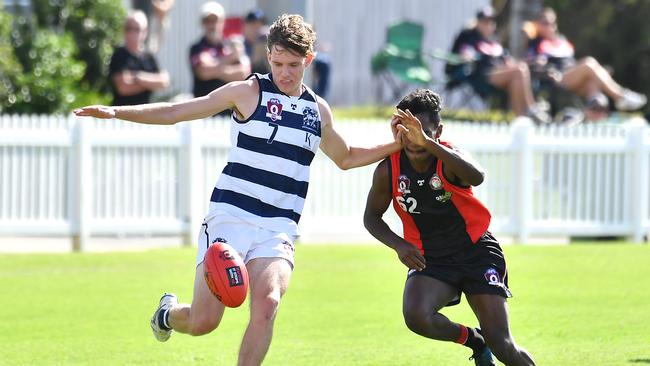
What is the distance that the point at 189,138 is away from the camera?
45.4ft

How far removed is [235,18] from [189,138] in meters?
5.48

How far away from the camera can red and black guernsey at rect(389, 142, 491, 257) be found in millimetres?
6777

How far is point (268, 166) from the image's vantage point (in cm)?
654

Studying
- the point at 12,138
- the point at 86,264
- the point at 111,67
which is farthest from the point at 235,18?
the point at 86,264

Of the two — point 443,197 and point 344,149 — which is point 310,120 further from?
point 443,197

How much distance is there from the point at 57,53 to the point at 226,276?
444 inches

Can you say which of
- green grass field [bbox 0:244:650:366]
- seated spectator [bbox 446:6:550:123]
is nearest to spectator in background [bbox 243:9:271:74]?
green grass field [bbox 0:244:650:366]

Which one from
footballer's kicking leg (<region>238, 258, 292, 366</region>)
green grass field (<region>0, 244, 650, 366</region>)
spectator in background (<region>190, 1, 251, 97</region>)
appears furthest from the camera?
spectator in background (<region>190, 1, 251, 97</region>)

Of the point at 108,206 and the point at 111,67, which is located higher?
the point at 111,67

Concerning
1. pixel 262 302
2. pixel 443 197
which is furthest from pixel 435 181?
pixel 262 302

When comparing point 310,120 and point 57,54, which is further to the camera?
point 57,54

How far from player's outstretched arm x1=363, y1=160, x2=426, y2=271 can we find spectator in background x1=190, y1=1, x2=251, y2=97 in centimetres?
793

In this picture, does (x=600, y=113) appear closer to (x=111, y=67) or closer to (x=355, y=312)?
(x=111, y=67)

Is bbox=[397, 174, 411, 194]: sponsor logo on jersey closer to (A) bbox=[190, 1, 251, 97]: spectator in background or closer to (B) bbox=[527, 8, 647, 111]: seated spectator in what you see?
(A) bbox=[190, 1, 251, 97]: spectator in background
